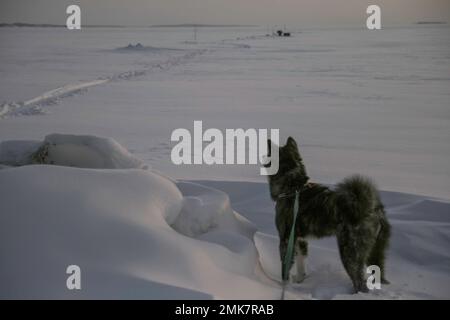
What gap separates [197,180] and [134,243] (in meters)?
3.92

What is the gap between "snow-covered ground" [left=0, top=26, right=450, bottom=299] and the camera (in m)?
3.25

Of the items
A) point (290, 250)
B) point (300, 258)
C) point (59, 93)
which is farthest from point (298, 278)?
point (59, 93)

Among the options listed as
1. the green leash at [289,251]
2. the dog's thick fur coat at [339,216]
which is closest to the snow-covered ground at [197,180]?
the green leash at [289,251]

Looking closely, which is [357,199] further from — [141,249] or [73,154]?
[73,154]

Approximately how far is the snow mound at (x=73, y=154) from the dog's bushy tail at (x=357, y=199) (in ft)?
7.76

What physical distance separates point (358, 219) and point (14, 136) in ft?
27.5

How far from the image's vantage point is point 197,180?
7.22 meters

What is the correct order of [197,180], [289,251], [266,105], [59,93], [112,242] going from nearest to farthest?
1. [112,242]
2. [289,251]
3. [197,180]
4. [266,105]
5. [59,93]

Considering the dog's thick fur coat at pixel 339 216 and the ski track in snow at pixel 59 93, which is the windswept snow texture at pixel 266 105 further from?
the dog's thick fur coat at pixel 339 216

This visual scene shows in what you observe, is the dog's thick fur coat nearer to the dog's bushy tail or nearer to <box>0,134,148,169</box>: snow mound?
the dog's bushy tail

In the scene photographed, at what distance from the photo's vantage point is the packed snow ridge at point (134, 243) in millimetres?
3076

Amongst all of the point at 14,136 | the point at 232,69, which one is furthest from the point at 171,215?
the point at 232,69

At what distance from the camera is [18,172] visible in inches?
156
